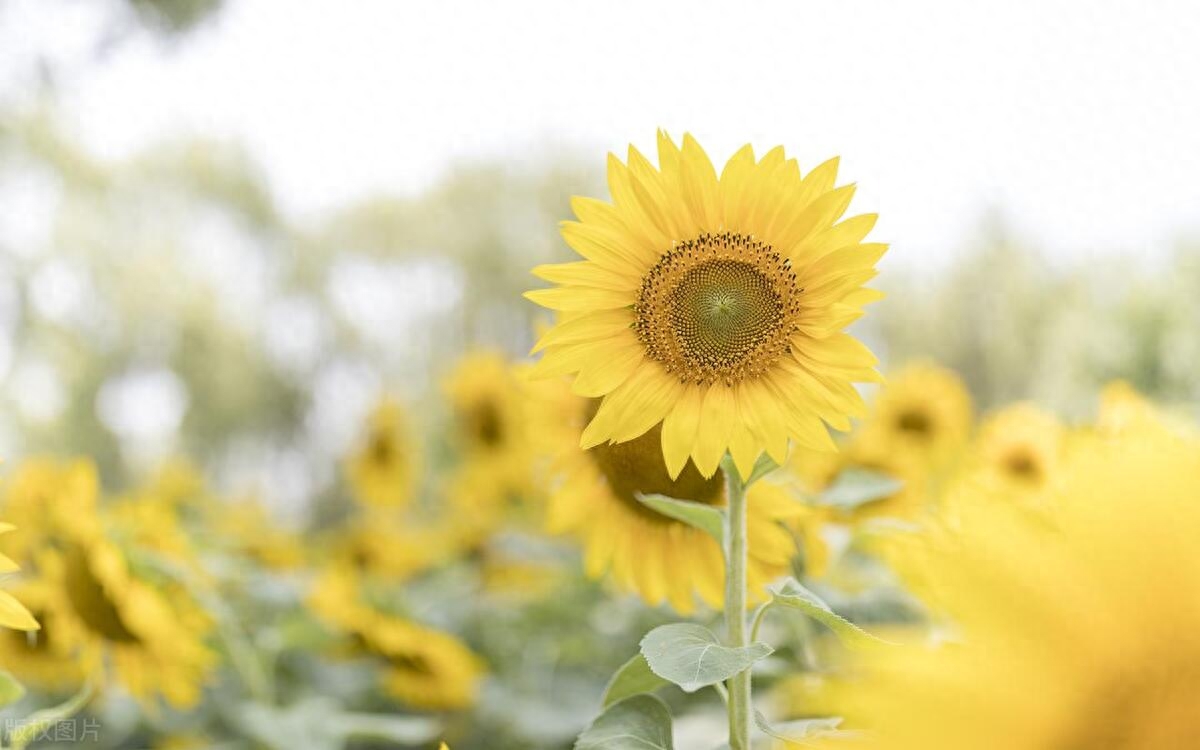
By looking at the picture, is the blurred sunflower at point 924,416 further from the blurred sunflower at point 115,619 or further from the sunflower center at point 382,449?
the blurred sunflower at point 115,619

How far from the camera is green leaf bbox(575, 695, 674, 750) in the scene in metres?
0.62

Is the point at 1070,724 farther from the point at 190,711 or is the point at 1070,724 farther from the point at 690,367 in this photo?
the point at 190,711

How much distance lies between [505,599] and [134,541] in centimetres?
95

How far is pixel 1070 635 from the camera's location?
0.32 metres

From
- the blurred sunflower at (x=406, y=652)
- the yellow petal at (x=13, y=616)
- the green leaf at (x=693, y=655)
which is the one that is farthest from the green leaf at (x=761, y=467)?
the blurred sunflower at (x=406, y=652)

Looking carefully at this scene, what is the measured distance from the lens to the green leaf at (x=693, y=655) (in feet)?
1.82

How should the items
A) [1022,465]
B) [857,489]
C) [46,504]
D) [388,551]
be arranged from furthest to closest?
[388,551] < [1022,465] < [46,504] < [857,489]

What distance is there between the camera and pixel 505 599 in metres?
2.10

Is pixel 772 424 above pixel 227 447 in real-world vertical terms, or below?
below

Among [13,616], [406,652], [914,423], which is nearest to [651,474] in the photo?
[13,616]

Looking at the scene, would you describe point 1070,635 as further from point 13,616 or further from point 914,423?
point 914,423

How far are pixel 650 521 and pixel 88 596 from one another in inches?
24.7

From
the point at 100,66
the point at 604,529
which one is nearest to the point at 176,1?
the point at 100,66

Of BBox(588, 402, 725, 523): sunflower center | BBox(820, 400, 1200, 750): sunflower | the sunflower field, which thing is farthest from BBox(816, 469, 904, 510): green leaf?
BBox(820, 400, 1200, 750): sunflower
